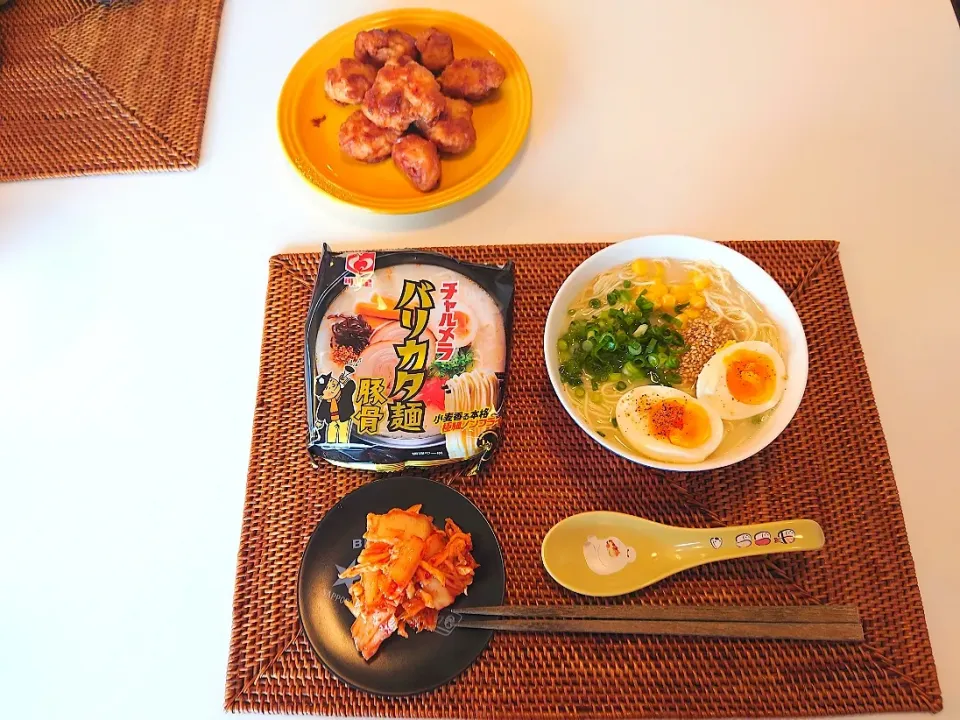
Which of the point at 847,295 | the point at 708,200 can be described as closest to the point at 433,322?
the point at 708,200

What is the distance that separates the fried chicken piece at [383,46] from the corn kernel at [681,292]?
100cm

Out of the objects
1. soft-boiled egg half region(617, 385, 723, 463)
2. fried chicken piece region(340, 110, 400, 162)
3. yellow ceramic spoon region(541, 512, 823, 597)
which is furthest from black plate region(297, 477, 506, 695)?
fried chicken piece region(340, 110, 400, 162)

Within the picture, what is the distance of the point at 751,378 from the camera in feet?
4.21

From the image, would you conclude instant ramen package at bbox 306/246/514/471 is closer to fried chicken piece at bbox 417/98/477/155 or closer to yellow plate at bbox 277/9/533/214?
yellow plate at bbox 277/9/533/214

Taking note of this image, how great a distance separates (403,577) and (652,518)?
1.79 ft

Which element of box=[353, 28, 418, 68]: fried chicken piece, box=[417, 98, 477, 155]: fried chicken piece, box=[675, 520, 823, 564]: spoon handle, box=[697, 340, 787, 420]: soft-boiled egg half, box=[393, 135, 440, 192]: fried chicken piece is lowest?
box=[675, 520, 823, 564]: spoon handle

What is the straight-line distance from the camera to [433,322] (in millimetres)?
1391

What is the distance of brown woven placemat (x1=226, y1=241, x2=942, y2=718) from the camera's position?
1159mm

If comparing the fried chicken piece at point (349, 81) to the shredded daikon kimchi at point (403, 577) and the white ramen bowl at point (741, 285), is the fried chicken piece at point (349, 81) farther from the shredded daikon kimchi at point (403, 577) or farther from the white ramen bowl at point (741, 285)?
the shredded daikon kimchi at point (403, 577)

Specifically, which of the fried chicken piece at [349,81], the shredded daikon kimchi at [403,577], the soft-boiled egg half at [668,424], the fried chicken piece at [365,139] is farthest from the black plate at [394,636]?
the fried chicken piece at [349,81]

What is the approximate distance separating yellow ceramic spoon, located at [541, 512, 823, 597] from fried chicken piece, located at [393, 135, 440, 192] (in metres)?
0.93

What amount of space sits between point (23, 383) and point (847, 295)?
2.13 m

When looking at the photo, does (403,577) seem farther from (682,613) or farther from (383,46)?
(383,46)

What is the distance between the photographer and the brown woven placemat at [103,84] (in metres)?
1.75
